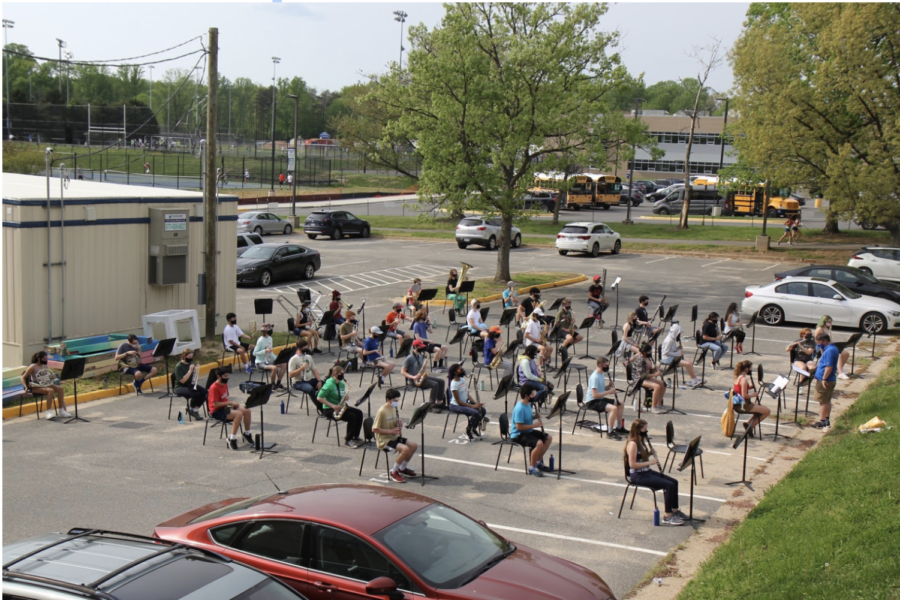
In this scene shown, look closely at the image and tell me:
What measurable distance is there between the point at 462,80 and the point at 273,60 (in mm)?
63069

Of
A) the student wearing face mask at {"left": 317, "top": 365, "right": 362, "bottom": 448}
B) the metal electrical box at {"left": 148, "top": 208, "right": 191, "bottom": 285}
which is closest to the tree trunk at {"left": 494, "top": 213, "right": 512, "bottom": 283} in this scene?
the metal electrical box at {"left": 148, "top": 208, "right": 191, "bottom": 285}

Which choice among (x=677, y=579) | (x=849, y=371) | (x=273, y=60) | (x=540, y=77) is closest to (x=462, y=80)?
(x=540, y=77)

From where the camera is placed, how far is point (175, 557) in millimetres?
6023

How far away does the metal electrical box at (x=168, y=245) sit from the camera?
1952cm

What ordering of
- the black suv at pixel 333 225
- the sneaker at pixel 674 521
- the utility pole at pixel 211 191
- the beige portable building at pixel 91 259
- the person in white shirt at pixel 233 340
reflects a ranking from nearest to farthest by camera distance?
1. the sneaker at pixel 674 521
2. the beige portable building at pixel 91 259
3. the person in white shirt at pixel 233 340
4. the utility pole at pixel 211 191
5. the black suv at pixel 333 225

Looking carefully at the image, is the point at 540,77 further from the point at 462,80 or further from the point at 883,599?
the point at 883,599

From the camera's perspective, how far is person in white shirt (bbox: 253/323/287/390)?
Result: 1688cm

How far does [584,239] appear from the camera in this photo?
38969mm

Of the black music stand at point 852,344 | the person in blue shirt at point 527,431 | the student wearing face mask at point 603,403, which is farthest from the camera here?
the black music stand at point 852,344

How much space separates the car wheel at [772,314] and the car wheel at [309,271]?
15553 millimetres

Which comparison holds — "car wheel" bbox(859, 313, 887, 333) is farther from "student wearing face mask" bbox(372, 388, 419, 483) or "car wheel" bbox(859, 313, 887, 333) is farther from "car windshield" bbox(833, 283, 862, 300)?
"student wearing face mask" bbox(372, 388, 419, 483)

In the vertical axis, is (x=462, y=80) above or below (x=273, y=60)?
below

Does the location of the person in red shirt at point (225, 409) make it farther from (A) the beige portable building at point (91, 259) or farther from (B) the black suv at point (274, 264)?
(B) the black suv at point (274, 264)

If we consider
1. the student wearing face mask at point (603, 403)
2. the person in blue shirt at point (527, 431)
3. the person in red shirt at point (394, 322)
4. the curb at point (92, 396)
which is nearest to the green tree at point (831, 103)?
the person in red shirt at point (394, 322)
